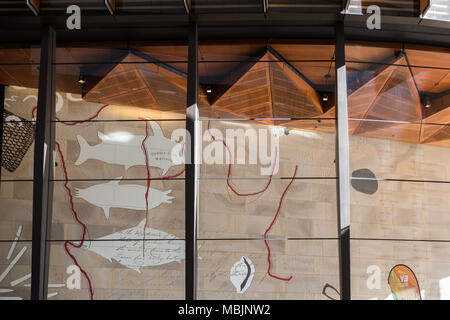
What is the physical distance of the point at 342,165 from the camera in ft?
34.1

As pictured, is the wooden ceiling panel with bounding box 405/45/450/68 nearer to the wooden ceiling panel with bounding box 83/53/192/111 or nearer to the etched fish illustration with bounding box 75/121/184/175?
the wooden ceiling panel with bounding box 83/53/192/111

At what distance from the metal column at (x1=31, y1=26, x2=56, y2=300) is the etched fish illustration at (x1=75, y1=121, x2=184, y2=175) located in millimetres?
585

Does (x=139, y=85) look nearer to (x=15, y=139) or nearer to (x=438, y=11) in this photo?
(x=15, y=139)

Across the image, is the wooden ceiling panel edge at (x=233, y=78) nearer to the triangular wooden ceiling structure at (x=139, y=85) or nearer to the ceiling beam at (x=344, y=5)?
the triangular wooden ceiling structure at (x=139, y=85)

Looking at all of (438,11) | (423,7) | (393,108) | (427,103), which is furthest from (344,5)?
(427,103)

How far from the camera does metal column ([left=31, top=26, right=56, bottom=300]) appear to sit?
10.3m

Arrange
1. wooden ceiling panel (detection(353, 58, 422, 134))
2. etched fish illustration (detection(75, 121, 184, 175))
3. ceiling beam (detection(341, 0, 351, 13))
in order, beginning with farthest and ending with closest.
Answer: wooden ceiling panel (detection(353, 58, 422, 134)), etched fish illustration (detection(75, 121, 184, 175)), ceiling beam (detection(341, 0, 351, 13))

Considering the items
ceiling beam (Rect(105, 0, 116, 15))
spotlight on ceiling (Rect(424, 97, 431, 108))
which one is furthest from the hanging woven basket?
spotlight on ceiling (Rect(424, 97, 431, 108))

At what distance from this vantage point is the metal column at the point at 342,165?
1015 centimetres

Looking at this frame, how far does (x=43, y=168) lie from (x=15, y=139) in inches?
36.0

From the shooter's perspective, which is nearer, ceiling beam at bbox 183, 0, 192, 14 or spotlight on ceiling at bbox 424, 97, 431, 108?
ceiling beam at bbox 183, 0, 192, 14

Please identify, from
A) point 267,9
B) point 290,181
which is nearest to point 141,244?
point 290,181

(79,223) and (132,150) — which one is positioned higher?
(132,150)

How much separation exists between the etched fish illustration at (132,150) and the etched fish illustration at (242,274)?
219 centimetres
